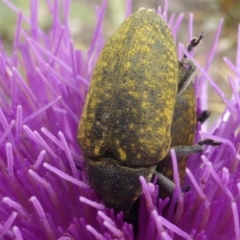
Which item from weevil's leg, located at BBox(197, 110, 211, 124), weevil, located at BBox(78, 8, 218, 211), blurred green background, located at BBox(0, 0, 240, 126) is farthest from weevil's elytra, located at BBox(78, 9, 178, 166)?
blurred green background, located at BBox(0, 0, 240, 126)

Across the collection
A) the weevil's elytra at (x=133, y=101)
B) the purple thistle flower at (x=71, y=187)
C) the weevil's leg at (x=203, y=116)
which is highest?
the weevil's elytra at (x=133, y=101)

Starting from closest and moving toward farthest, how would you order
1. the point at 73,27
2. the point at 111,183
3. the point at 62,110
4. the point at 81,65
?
the point at 111,183
the point at 62,110
the point at 81,65
the point at 73,27

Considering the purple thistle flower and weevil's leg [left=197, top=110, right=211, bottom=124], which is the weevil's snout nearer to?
the purple thistle flower

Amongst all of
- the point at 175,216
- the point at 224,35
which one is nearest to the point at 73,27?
the point at 224,35

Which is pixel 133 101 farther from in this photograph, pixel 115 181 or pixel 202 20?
pixel 202 20

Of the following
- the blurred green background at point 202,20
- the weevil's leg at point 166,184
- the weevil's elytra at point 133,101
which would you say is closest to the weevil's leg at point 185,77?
the weevil's elytra at point 133,101

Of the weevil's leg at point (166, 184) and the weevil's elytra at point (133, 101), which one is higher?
the weevil's elytra at point (133, 101)

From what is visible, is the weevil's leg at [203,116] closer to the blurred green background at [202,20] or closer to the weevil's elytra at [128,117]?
the weevil's elytra at [128,117]

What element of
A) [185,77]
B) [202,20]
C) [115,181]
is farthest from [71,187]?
[202,20]

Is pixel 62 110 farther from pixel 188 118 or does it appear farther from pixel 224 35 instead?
pixel 224 35
